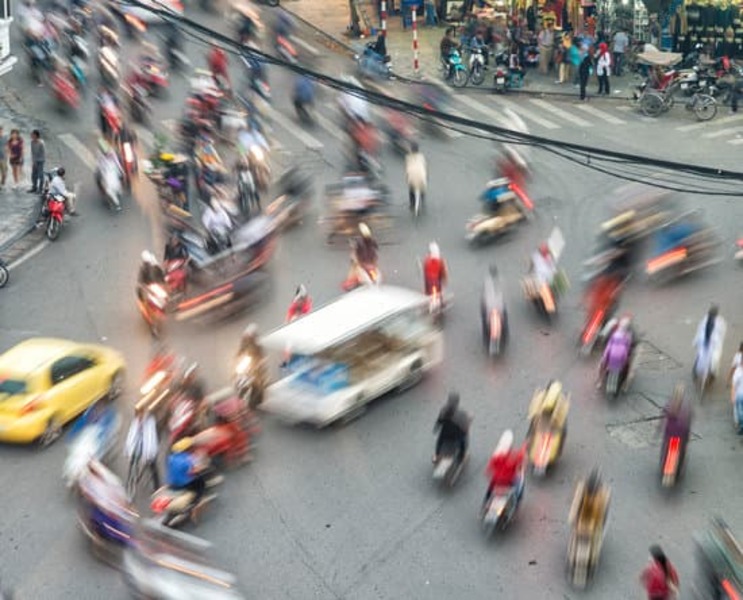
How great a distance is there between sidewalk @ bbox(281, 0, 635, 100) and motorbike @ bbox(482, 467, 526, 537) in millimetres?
21133

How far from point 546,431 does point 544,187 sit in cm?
1209

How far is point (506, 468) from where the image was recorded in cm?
1653

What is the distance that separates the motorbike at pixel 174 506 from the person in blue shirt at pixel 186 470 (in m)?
0.05

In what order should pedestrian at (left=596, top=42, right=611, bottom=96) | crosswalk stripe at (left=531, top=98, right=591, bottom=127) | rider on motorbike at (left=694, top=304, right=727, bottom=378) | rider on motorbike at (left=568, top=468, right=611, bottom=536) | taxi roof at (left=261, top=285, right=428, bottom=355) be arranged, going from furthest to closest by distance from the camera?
pedestrian at (left=596, top=42, right=611, bottom=96)
crosswalk stripe at (left=531, top=98, right=591, bottom=127)
rider on motorbike at (left=694, top=304, right=727, bottom=378)
taxi roof at (left=261, top=285, right=428, bottom=355)
rider on motorbike at (left=568, top=468, right=611, bottom=536)

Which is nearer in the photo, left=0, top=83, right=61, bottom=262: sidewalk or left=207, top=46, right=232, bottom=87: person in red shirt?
left=0, top=83, right=61, bottom=262: sidewalk

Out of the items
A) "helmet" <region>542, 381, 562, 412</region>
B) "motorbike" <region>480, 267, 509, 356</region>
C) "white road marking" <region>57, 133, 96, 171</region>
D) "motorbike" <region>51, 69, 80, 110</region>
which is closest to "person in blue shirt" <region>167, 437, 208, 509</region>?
"helmet" <region>542, 381, 562, 412</region>

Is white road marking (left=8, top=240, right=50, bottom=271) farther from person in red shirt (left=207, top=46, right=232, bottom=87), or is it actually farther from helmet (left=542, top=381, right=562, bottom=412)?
helmet (left=542, top=381, right=562, bottom=412)

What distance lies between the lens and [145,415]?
59.1ft

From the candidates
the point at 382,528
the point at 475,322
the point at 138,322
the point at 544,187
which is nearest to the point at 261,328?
Answer: the point at 138,322

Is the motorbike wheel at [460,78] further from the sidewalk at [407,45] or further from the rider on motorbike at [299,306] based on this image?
the rider on motorbike at [299,306]

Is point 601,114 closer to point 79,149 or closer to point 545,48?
point 545,48

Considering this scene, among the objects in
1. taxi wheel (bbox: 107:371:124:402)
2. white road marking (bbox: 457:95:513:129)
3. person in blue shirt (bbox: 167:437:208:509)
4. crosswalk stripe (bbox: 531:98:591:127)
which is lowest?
crosswalk stripe (bbox: 531:98:591:127)

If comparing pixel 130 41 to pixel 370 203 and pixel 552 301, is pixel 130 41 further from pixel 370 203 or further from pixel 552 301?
pixel 552 301

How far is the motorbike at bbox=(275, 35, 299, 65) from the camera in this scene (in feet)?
121
